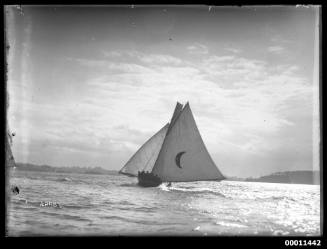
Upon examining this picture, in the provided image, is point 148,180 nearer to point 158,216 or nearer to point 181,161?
point 181,161

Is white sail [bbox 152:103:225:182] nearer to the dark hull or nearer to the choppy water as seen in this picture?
the dark hull

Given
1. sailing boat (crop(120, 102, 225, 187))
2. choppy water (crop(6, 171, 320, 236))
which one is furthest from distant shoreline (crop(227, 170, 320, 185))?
sailing boat (crop(120, 102, 225, 187))

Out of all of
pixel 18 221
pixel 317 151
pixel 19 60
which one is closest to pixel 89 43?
pixel 19 60

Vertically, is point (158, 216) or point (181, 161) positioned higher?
point (181, 161)

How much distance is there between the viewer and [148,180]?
19.3 metres

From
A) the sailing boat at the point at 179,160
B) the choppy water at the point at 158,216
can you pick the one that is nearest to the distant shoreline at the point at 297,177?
the choppy water at the point at 158,216
